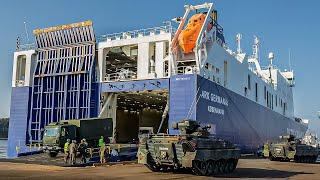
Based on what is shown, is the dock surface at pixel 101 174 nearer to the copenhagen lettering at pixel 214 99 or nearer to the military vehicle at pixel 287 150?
the copenhagen lettering at pixel 214 99

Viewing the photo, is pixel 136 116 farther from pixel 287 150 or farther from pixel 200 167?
pixel 200 167

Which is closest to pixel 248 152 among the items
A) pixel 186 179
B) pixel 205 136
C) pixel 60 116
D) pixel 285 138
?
pixel 285 138

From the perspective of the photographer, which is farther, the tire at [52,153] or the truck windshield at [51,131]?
the truck windshield at [51,131]

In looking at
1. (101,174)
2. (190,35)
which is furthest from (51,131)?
(190,35)

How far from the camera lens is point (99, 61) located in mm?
36281

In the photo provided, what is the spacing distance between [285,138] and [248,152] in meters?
10.1

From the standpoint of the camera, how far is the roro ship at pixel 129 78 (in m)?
33.0

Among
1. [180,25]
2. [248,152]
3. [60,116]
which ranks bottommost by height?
[248,152]

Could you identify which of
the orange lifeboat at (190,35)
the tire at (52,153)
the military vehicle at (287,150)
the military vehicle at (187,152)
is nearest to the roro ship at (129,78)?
the orange lifeboat at (190,35)

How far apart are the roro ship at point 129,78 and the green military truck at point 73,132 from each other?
2555mm

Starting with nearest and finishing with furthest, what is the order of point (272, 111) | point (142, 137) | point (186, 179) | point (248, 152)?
point (186, 179) < point (142, 137) < point (248, 152) < point (272, 111)

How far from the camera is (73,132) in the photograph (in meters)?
28.8

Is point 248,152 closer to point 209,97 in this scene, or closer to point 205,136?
point 209,97

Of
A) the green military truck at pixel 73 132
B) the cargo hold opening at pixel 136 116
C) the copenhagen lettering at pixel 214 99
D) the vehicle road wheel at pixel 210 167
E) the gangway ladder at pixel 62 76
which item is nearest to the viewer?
the vehicle road wheel at pixel 210 167
